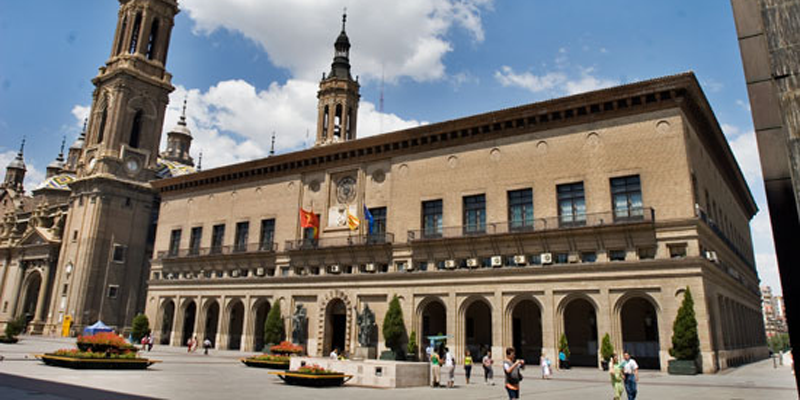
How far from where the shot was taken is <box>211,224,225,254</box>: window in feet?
165

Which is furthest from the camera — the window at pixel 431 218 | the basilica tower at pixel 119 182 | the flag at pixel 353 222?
the basilica tower at pixel 119 182

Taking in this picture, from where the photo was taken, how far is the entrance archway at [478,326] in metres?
38.2

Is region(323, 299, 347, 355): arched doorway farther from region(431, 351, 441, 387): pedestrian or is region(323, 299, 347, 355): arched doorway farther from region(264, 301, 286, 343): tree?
region(431, 351, 441, 387): pedestrian

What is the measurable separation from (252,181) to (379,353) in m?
21.1

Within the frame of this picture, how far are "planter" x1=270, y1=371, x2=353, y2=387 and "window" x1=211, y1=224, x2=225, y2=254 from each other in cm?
3257

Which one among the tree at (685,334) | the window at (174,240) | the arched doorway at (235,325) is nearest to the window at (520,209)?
the tree at (685,334)

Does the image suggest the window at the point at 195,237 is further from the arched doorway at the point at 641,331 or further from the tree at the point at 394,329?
the arched doorway at the point at 641,331

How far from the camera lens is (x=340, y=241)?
4250 centimetres

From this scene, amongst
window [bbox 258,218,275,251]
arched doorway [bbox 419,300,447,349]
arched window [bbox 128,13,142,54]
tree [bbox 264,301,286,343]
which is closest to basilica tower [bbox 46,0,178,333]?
arched window [bbox 128,13,142,54]

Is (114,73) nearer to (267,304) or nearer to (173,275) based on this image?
(173,275)

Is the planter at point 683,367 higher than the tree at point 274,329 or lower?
lower

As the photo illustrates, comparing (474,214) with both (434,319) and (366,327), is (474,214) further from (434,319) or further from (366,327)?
(366,327)

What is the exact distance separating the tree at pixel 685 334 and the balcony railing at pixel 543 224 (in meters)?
5.05

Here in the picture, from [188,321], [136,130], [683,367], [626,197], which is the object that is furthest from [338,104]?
[683,367]
